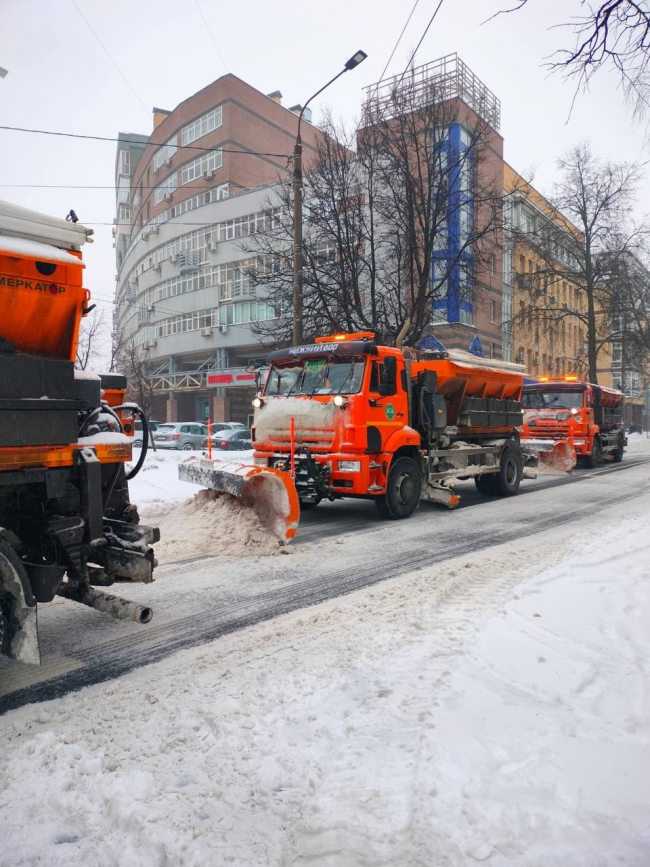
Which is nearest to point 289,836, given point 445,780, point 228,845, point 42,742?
point 228,845

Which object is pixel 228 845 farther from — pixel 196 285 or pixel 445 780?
pixel 196 285

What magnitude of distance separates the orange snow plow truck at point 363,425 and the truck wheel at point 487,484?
48.3 inches

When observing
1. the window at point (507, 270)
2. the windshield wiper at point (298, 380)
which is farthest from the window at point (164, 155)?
the windshield wiper at point (298, 380)

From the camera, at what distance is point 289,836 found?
2281 millimetres

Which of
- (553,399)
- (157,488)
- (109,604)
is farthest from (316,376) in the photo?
(553,399)

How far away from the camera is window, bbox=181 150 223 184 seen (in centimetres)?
4725

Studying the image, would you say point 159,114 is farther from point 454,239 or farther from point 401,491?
point 401,491

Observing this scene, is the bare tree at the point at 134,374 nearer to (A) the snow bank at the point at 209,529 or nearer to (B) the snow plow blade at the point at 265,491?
(A) the snow bank at the point at 209,529

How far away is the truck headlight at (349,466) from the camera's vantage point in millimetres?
8547

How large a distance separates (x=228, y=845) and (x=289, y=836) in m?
0.23

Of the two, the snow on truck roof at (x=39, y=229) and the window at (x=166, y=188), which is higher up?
the window at (x=166, y=188)

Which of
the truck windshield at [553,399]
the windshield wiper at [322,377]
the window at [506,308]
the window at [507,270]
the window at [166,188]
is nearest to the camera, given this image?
the windshield wiper at [322,377]

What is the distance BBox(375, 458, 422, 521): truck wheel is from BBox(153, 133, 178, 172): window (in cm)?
5078

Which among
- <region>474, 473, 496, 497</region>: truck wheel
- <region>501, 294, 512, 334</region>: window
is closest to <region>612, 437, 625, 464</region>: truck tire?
<region>474, 473, 496, 497</region>: truck wheel
